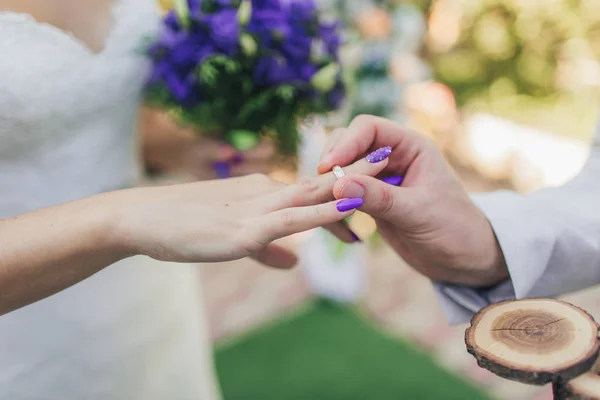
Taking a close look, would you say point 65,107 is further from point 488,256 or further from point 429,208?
point 488,256

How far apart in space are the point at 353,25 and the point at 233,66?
57.8 inches

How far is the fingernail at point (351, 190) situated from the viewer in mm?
861

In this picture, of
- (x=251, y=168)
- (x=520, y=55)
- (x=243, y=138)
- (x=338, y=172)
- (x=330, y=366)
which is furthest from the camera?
(x=520, y=55)

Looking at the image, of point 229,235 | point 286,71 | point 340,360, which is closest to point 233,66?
point 286,71

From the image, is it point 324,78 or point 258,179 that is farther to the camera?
point 324,78

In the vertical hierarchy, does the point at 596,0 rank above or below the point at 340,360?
above

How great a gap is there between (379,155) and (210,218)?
1.00 ft

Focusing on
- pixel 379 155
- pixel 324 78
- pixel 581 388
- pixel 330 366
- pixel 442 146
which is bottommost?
pixel 330 366

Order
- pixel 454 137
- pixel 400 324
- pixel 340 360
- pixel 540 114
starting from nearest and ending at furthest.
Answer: pixel 340 360, pixel 400 324, pixel 540 114, pixel 454 137

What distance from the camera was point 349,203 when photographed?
0.86 m

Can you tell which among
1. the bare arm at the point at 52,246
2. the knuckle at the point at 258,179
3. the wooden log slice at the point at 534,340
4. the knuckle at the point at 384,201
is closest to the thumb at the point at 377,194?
the knuckle at the point at 384,201

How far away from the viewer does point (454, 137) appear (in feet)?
15.4

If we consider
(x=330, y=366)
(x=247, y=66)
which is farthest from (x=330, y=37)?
(x=330, y=366)

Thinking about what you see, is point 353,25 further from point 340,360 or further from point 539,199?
point 539,199
